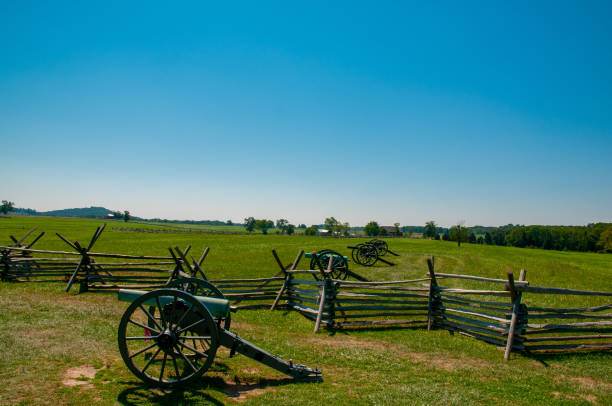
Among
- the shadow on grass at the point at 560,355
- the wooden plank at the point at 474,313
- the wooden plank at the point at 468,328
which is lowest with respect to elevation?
the shadow on grass at the point at 560,355

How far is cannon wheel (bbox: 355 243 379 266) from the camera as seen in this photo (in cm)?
2248

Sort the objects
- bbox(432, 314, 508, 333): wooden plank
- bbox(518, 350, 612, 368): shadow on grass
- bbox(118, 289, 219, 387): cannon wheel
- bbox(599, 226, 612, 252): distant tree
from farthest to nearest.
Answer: bbox(599, 226, 612, 252): distant tree → bbox(432, 314, 508, 333): wooden plank → bbox(518, 350, 612, 368): shadow on grass → bbox(118, 289, 219, 387): cannon wheel

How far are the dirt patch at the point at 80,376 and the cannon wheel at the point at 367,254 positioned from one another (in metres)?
18.6

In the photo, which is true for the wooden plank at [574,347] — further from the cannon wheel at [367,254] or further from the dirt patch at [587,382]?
the cannon wheel at [367,254]

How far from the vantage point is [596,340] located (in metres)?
7.86

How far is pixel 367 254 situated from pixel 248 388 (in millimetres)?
18340

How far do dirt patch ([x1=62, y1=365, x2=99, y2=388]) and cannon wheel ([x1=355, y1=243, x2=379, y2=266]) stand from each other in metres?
18.6

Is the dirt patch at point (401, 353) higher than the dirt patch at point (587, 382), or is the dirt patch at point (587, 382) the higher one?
the dirt patch at point (587, 382)

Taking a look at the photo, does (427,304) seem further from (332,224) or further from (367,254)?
(332,224)

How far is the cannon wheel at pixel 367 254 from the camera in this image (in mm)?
22484

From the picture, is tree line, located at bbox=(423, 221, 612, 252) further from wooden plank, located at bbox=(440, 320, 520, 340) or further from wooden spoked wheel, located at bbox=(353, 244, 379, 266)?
wooden plank, located at bbox=(440, 320, 520, 340)

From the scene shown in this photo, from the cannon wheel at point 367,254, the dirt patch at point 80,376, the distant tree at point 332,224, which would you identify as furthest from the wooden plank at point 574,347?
the distant tree at point 332,224

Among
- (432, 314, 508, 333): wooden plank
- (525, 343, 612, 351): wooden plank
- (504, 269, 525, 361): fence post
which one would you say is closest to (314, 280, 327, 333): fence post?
(432, 314, 508, 333): wooden plank

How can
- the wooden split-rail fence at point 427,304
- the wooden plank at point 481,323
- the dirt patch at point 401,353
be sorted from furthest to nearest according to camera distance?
1. the wooden plank at point 481,323
2. the wooden split-rail fence at point 427,304
3. the dirt patch at point 401,353
